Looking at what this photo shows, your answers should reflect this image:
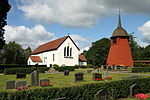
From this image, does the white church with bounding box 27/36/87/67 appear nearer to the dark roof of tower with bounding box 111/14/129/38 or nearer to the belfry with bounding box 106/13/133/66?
the belfry with bounding box 106/13/133/66

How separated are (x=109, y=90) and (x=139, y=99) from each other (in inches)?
92.5

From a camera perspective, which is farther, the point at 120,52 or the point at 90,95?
the point at 120,52

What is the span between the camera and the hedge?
783 centimetres

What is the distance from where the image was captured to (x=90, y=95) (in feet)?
33.2

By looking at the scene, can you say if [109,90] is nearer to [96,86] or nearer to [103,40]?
[96,86]

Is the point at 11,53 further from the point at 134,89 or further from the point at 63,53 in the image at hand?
Result: the point at 134,89

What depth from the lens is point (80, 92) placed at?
9672 millimetres

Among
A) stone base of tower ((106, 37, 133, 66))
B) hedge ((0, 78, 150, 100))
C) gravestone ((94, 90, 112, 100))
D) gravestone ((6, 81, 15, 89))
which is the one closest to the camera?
hedge ((0, 78, 150, 100))

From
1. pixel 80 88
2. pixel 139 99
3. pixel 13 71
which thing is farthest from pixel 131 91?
pixel 13 71

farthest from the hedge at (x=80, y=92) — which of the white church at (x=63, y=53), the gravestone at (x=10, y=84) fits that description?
the white church at (x=63, y=53)

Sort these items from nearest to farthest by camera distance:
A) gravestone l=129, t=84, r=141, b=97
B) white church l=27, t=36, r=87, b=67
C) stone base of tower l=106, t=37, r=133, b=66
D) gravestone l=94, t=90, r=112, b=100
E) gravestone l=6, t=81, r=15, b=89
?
1. gravestone l=94, t=90, r=112, b=100
2. gravestone l=129, t=84, r=141, b=97
3. gravestone l=6, t=81, r=15, b=89
4. stone base of tower l=106, t=37, r=133, b=66
5. white church l=27, t=36, r=87, b=67

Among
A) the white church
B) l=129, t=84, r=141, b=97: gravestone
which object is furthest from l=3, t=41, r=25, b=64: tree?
l=129, t=84, r=141, b=97: gravestone

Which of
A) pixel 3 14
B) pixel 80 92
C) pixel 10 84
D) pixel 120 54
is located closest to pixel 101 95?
pixel 80 92

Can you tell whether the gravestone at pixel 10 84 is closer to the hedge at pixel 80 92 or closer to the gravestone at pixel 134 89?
the hedge at pixel 80 92
